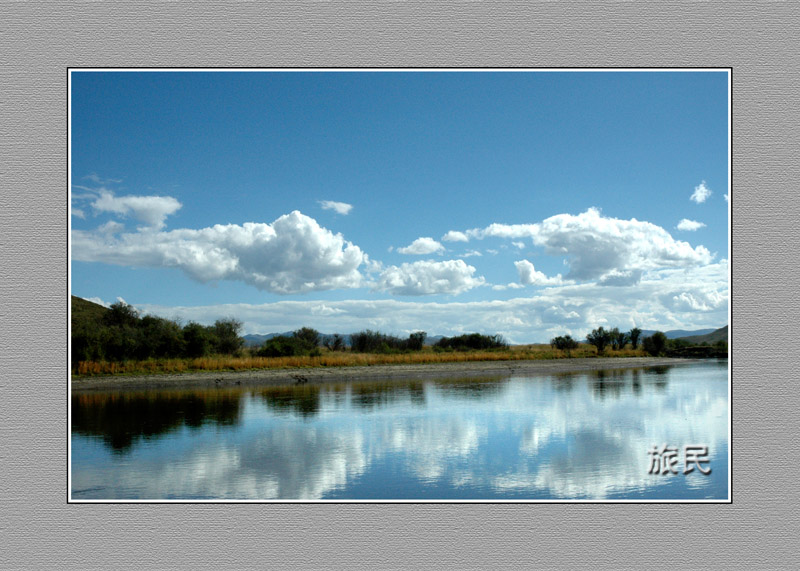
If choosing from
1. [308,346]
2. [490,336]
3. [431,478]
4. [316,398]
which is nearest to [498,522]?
[431,478]

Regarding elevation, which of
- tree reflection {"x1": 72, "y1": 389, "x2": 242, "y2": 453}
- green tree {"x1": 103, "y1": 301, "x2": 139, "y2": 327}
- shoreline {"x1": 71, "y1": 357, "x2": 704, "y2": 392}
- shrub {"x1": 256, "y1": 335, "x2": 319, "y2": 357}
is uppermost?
green tree {"x1": 103, "y1": 301, "x2": 139, "y2": 327}

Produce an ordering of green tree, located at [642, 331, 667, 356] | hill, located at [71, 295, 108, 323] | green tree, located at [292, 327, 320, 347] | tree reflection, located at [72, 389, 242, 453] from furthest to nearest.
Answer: green tree, located at [642, 331, 667, 356] < green tree, located at [292, 327, 320, 347] < hill, located at [71, 295, 108, 323] < tree reflection, located at [72, 389, 242, 453]

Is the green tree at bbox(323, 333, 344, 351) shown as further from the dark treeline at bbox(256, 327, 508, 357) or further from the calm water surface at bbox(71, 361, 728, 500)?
the calm water surface at bbox(71, 361, 728, 500)

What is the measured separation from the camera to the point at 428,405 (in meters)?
17.0

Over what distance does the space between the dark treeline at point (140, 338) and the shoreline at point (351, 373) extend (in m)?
1.88

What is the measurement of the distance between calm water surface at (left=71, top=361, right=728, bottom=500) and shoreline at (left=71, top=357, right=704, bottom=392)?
9.34 ft

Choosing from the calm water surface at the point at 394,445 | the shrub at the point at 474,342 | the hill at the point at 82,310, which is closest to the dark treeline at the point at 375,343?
the shrub at the point at 474,342

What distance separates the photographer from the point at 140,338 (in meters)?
26.6

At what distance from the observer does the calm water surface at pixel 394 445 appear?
315 inches

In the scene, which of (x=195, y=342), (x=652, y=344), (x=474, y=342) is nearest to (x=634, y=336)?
(x=652, y=344)

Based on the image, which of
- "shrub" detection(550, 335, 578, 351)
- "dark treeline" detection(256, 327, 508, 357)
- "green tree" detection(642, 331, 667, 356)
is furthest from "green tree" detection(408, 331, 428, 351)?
"green tree" detection(642, 331, 667, 356)

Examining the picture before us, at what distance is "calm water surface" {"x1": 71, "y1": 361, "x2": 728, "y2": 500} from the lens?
801 centimetres

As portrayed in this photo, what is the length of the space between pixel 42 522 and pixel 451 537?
412cm

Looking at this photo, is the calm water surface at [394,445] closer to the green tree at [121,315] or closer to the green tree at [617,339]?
the green tree at [121,315]
